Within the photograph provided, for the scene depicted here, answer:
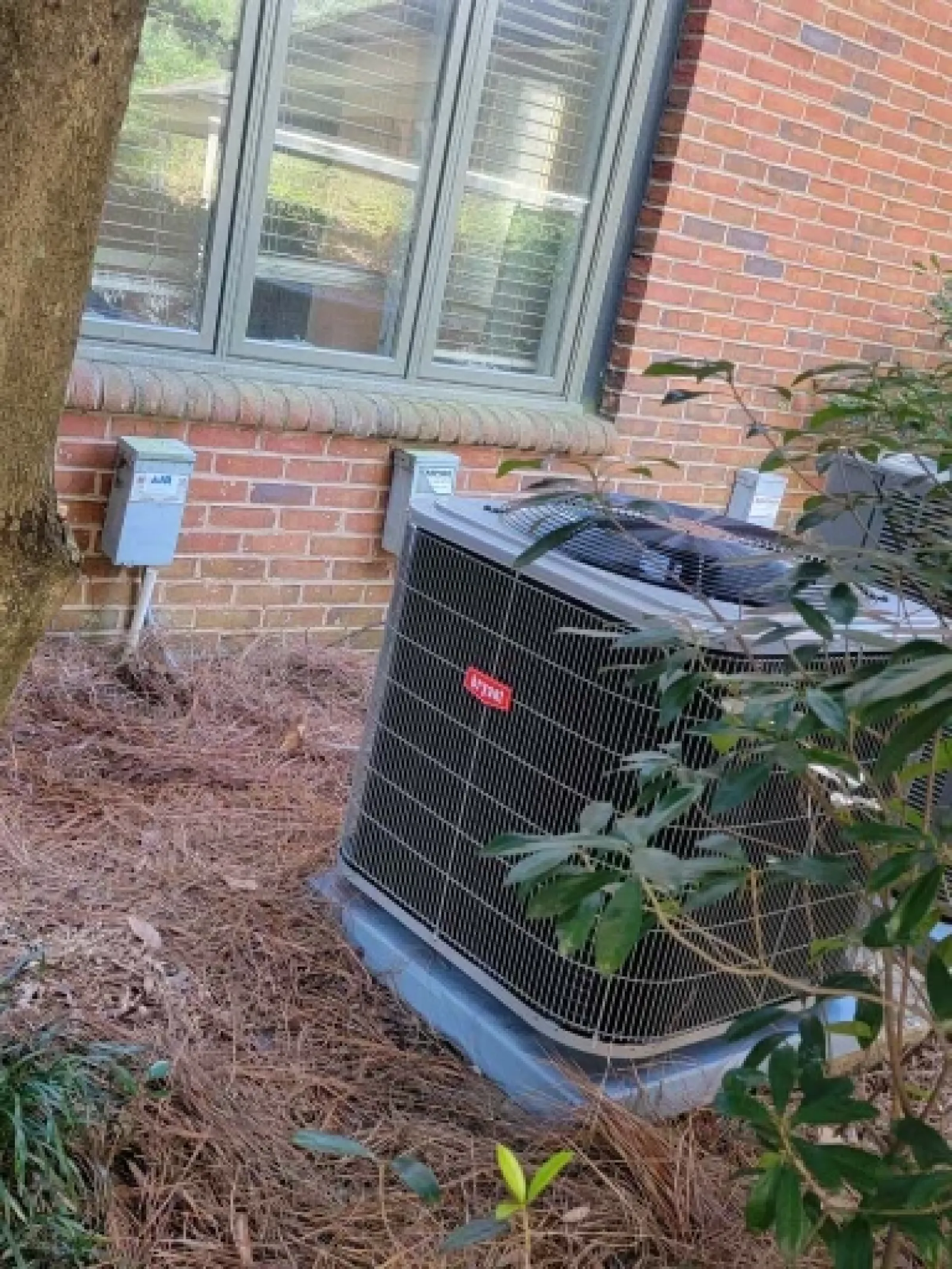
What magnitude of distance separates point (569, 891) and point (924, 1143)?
0.41 meters

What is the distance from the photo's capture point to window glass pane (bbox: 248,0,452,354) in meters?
4.23

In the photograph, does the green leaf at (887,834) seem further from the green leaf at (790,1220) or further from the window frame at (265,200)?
the window frame at (265,200)

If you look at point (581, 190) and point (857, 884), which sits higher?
point (581, 190)

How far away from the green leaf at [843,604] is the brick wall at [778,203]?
11.5 ft

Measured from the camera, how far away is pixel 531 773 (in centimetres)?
247

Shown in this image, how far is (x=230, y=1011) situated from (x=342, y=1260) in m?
0.67

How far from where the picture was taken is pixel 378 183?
14.7ft

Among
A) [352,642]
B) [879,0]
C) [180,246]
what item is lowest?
[352,642]

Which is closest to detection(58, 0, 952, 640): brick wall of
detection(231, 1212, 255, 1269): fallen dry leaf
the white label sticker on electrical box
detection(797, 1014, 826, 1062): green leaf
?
the white label sticker on electrical box

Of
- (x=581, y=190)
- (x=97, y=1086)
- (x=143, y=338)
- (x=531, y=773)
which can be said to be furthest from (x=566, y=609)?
(x=581, y=190)

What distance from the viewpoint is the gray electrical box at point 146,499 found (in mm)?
3920

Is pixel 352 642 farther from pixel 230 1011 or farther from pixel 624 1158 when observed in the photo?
pixel 624 1158

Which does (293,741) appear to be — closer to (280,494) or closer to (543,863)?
(280,494)

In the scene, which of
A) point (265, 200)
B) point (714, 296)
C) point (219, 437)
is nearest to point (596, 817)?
point (219, 437)
